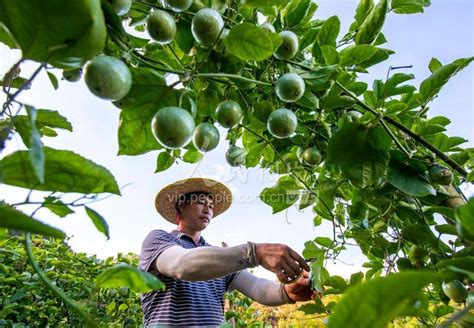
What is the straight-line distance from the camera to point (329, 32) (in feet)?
3.46

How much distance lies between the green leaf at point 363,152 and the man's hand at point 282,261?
0.47 metres

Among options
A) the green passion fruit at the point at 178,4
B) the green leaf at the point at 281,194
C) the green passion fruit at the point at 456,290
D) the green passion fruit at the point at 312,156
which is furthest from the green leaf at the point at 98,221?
the green leaf at the point at 281,194

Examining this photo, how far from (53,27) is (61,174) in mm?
170

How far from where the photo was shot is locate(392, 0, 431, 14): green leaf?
1.20m

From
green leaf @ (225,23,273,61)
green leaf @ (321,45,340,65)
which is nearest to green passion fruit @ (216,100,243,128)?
green leaf @ (225,23,273,61)

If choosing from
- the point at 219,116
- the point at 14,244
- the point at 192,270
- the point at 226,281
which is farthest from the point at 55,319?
the point at 219,116

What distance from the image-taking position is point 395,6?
121cm

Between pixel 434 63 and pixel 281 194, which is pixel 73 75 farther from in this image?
pixel 434 63

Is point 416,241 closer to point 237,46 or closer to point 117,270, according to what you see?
point 237,46

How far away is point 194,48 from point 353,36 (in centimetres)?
53

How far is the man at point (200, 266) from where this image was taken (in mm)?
1456

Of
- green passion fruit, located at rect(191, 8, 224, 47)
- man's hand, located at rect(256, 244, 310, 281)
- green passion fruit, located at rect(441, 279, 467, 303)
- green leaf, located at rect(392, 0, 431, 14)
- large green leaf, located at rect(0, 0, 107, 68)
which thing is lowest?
man's hand, located at rect(256, 244, 310, 281)

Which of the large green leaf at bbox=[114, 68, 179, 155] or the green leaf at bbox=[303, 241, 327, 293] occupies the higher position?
the large green leaf at bbox=[114, 68, 179, 155]

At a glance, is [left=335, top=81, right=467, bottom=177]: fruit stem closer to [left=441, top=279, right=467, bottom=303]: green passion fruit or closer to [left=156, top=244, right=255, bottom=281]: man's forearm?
[left=441, top=279, right=467, bottom=303]: green passion fruit
